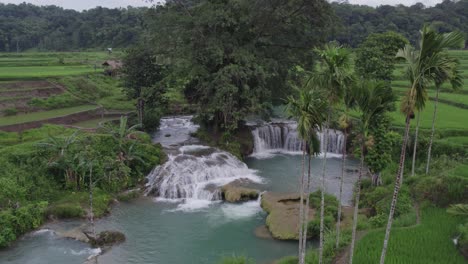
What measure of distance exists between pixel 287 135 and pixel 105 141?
13611 mm

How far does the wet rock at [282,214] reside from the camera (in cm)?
1891

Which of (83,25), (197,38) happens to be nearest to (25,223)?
(197,38)

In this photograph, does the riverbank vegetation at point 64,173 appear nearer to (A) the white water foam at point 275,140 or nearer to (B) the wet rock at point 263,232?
(B) the wet rock at point 263,232

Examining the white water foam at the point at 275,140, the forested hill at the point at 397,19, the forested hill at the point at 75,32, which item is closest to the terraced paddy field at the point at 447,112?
the white water foam at the point at 275,140

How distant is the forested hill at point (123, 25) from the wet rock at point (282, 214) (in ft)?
153

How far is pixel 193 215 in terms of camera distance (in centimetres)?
2150

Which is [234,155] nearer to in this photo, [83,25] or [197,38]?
[197,38]

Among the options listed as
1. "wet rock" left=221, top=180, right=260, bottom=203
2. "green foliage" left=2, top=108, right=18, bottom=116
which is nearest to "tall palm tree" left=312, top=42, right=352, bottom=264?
"wet rock" left=221, top=180, right=260, bottom=203

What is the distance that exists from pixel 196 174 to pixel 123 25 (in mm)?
59949

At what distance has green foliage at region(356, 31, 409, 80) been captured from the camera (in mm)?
28422

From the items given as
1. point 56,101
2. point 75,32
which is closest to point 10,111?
point 56,101

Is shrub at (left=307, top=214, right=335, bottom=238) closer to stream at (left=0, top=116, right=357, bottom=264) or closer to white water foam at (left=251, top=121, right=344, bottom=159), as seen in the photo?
stream at (left=0, top=116, right=357, bottom=264)

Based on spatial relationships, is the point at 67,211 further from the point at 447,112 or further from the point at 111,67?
the point at 111,67

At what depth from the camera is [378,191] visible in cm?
1989
